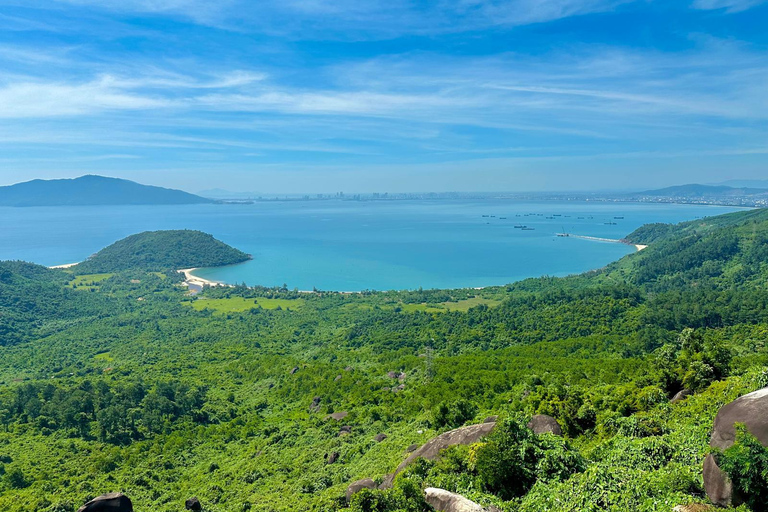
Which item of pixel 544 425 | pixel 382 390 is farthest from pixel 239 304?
pixel 544 425

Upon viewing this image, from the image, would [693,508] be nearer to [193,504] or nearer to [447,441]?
[447,441]

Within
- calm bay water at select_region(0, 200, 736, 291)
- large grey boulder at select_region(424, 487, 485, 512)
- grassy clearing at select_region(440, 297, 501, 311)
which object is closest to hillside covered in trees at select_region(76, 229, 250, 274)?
calm bay water at select_region(0, 200, 736, 291)

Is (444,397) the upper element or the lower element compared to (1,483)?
upper

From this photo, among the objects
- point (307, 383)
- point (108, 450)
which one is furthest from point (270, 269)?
point (108, 450)

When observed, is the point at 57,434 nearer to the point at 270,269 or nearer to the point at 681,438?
the point at 681,438

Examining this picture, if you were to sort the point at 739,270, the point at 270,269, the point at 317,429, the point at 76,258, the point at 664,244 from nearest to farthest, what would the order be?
the point at 317,429 → the point at 739,270 → the point at 664,244 → the point at 270,269 → the point at 76,258

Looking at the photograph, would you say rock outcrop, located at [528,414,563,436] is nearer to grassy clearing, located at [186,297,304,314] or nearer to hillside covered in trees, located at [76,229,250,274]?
grassy clearing, located at [186,297,304,314]
